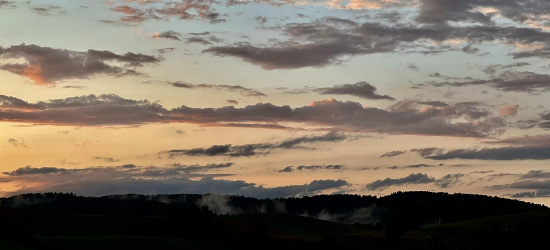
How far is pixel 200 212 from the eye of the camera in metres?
145

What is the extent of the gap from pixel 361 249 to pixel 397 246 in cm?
2091

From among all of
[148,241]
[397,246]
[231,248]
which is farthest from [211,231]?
[397,246]

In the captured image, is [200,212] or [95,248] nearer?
[95,248]

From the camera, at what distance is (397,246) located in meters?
182

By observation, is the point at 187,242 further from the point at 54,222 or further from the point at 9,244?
the point at 54,222

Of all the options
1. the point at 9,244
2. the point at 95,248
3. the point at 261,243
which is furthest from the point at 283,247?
the point at 9,244

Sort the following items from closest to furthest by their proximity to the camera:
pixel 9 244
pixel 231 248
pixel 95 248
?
1. pixel 9 244
2. pixel 95 248
3. pixel 231 248

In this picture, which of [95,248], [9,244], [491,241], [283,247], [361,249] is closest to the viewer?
[9,244]

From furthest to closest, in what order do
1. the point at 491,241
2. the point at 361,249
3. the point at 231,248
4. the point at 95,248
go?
the point at 491,241 → the point at 361,249 → the point at 231,248 → the point at 95,248

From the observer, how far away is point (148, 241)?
123 m

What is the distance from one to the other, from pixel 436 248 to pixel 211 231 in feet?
129

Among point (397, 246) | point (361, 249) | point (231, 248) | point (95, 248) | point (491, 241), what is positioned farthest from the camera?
point (491, 241)

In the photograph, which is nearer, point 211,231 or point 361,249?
point 211,231

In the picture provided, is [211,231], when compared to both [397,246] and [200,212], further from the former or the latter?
[397,246]
